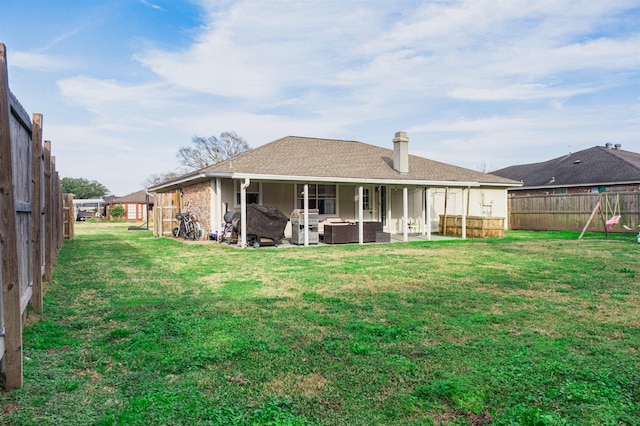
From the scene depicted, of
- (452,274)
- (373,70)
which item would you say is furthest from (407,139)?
(452,274)

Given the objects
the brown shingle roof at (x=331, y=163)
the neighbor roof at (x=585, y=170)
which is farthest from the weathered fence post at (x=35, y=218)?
the neighbor roof at (x=585, y=170)

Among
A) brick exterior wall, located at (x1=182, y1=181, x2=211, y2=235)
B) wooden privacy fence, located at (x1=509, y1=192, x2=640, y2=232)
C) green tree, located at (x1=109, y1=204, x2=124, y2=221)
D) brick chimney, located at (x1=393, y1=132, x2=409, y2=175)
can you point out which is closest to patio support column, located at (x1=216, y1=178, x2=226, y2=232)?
brick exterior wall, located at (x1=182, y1=181, x2=211, y2=235)

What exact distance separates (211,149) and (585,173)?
3325 cm

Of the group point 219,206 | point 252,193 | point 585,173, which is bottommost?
point 219,206

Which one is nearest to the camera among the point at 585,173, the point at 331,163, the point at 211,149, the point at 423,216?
the point at 331,163

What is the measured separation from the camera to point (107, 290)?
18.9 feet

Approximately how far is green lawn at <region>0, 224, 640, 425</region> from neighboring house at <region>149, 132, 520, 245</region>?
687cm

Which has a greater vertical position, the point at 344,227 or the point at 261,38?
the point at 261,38

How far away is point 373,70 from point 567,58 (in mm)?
6892

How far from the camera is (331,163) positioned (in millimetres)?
15305

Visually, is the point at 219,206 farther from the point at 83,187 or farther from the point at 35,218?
the point at 83,187

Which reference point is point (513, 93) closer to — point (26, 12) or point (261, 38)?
point (261, 38)

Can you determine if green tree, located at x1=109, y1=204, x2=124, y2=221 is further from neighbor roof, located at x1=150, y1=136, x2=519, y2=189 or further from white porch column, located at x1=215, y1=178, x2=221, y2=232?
white porch column, located at x1=215, y1=178, x2=221, y2=232

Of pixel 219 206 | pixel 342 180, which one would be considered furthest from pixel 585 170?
pixel 219 206
